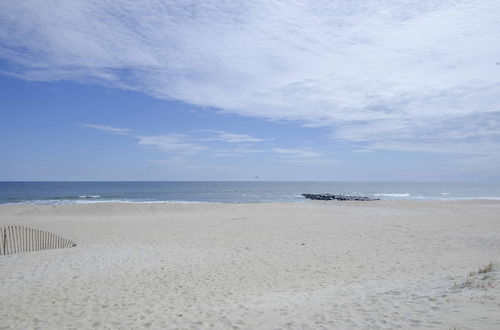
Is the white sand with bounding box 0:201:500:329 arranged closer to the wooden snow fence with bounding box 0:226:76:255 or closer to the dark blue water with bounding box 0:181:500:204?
the wooden snow fence with bounding box 0:226:76:255

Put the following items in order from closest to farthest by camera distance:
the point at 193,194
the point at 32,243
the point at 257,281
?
the point at 257,281
the point at 32,243
the point at 193,194

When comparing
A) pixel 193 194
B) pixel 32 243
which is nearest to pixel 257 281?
pixel 32 243

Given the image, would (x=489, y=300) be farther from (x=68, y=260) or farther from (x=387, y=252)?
(x=68, y=260)

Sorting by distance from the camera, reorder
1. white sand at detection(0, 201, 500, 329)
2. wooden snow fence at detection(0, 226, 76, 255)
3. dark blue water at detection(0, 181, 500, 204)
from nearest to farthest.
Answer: white sand at detection(0, 201, 500, 329) → wooden snow fence at detection(0, 226, 76, 255) → dark blue water at detection(0, 181, 500, 204)

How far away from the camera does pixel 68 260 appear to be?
35.7ft

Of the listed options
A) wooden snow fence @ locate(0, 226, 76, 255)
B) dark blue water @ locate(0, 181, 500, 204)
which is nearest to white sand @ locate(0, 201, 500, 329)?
wooden snow fence @ locate(0, 226, 76, 255)

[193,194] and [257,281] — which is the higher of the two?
[193,194]

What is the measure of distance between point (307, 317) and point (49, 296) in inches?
210

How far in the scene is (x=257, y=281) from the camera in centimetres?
873

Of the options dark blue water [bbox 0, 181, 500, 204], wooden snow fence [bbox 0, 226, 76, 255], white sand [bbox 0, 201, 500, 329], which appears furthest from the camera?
dark blue water [bbox 0, 181, 500, 204]

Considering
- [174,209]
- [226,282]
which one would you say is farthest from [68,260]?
[174,209]

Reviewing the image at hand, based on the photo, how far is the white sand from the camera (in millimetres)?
5887

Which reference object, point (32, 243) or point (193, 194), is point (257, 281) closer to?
point (32, 243)

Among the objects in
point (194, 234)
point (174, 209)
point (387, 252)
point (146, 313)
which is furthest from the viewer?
point (174, 209)
